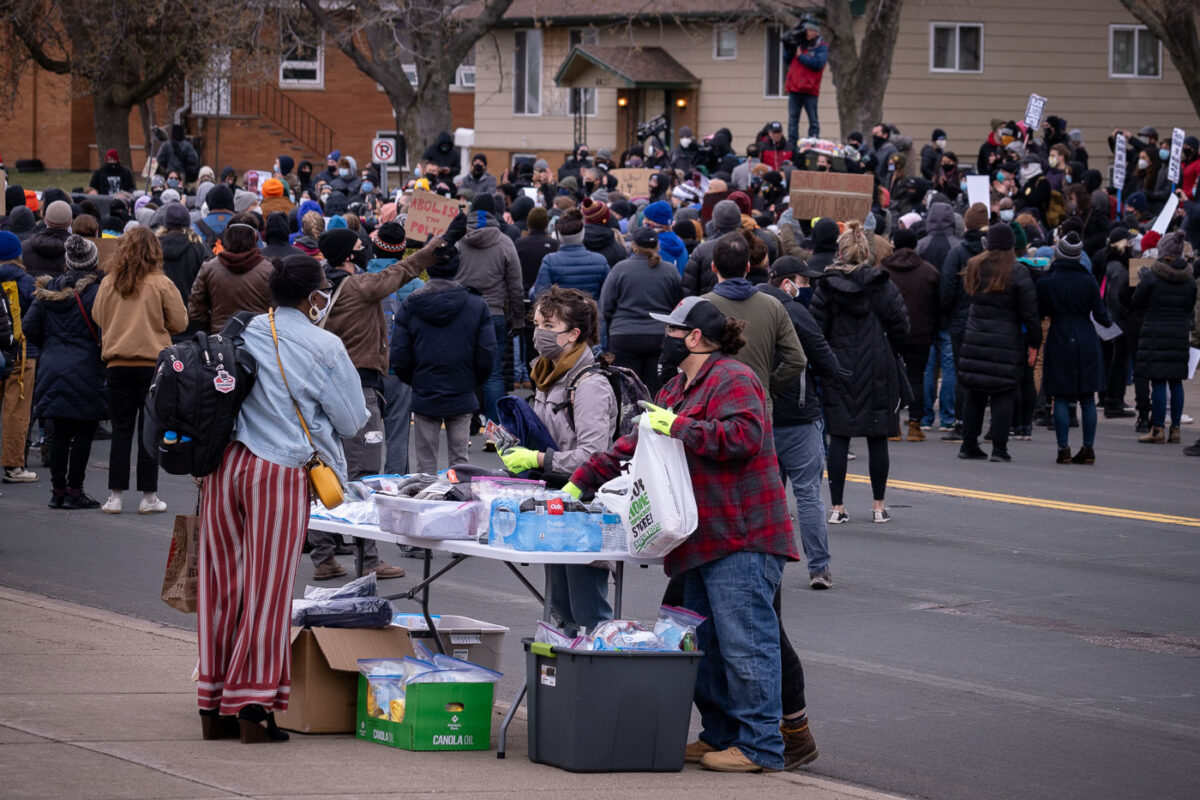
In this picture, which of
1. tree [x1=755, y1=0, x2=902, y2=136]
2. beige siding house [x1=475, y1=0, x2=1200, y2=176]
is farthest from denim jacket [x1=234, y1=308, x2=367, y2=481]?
beige siding house [x1=475, y1=0, x2=1200, y2=176]

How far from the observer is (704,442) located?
6.43m

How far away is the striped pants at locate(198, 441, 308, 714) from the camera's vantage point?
6.56 m

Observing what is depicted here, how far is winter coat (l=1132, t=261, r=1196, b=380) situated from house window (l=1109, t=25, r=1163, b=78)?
23.1m

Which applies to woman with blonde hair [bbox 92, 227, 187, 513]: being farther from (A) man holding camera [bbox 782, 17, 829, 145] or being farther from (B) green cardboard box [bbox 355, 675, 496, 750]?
(A) man holding camera [bbox 782, 17, 829, 145]

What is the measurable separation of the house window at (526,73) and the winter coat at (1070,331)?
29425mm

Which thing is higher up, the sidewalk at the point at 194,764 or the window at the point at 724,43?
the window at the point at 724,43

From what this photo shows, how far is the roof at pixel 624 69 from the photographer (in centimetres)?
3878

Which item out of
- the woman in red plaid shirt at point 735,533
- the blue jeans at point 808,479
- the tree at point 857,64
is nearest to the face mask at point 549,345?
the woman in red plaid shirt at point 735,533

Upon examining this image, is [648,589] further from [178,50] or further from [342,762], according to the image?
[178,50]

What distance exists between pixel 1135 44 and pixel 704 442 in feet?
115

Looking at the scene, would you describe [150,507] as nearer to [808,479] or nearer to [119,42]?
[808,479]

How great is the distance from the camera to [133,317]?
39.1ft

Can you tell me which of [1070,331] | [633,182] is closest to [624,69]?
[633,182]

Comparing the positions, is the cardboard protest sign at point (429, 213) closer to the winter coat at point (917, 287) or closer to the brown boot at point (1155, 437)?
the winter coat at point (917, 287)
